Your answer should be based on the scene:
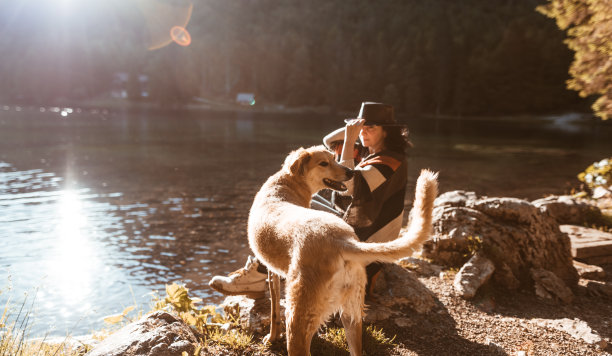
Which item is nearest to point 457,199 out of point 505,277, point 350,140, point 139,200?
point 505,277

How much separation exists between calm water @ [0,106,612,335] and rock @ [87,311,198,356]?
86 centimetres

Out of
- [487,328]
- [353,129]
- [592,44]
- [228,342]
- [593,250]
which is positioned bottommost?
[487,328]

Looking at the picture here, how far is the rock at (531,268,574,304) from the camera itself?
5777 millimetres

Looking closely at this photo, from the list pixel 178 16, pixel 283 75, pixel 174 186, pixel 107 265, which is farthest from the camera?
pixel 178 16

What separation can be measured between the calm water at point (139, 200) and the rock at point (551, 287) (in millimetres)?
6101

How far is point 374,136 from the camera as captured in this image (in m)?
5.15

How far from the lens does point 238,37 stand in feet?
451

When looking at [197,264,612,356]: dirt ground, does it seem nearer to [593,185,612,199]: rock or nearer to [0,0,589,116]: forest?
[593,185,612,199]: rock

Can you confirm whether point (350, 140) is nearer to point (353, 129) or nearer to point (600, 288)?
point (353, 129)

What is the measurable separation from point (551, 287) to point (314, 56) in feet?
406

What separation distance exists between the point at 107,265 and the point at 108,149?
84.0ft

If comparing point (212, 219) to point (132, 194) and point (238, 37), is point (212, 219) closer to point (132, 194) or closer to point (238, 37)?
point (132, 194)

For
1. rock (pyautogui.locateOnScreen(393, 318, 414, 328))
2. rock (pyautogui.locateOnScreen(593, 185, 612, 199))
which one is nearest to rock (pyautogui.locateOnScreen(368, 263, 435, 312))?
rock (pyautogui.locateOnScreen(393, 318, 414, 328))

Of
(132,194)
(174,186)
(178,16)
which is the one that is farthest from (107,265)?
(178,16)
